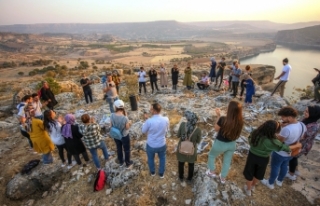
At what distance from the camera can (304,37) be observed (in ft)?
309

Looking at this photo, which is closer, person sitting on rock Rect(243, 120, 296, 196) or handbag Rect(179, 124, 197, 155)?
person sitting on rock Rect(243, 120, 296, 196)

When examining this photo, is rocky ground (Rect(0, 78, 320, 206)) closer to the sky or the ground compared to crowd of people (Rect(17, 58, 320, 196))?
closer to the ground

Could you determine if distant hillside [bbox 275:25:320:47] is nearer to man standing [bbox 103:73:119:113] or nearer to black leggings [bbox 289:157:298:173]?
black leggings [bbox 289:157:298:173]

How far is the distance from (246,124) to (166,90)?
16.8ft

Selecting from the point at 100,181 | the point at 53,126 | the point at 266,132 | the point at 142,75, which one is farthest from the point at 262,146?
the point at 142,75

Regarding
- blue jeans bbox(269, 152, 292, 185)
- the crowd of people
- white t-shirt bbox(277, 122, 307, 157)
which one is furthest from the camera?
blue jeans bbox(269, 152, 292, 185)

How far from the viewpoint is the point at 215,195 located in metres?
3.43

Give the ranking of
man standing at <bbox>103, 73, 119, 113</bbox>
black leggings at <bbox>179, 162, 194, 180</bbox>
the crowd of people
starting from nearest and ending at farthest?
the crowd of people, black leggings at <bbox>179, 162, 194, 180</bbox>, man standing at <bbox>103, 73, 119, 113</bbox>

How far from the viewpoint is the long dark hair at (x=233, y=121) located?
9.21 feet

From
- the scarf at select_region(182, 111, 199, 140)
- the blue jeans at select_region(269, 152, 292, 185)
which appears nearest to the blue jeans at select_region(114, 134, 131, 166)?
the scarf at select_region(182, 111, 199, 140)

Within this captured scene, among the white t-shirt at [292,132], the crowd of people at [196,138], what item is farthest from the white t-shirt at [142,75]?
the white t-shirt at [292,132]

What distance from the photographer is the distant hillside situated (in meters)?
85.7

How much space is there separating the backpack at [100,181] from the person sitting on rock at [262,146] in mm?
2965

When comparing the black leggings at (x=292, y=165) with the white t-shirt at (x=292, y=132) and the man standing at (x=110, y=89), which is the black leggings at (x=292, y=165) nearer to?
the white t-shirt at (x=292, y=132)
